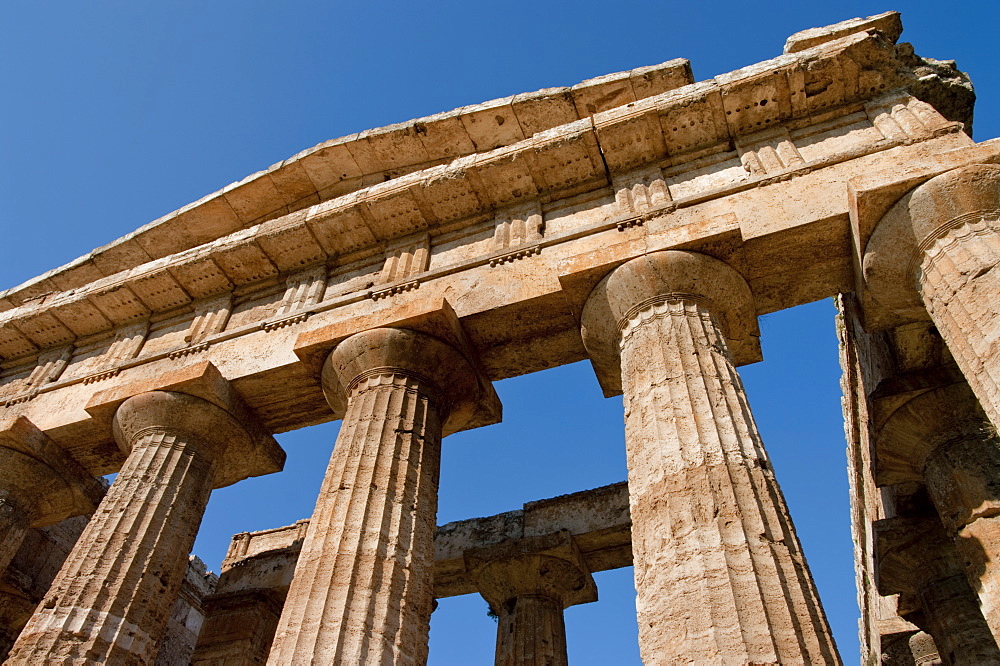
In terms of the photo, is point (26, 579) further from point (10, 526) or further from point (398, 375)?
point (398, 375)

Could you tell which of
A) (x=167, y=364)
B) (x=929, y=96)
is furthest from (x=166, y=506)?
(x=929, y=96)

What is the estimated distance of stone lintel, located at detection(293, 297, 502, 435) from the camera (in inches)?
348

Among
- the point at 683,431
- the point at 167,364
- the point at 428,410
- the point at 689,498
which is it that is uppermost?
the point at 167,364

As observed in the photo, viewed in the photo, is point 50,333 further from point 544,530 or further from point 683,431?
point 683,431

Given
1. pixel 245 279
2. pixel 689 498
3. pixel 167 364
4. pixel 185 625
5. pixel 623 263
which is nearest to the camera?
pixel 689 498

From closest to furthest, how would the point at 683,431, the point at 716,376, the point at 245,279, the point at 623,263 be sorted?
the point at 683,431, the point at 716,376, the point at 623,263, the point at 245,279

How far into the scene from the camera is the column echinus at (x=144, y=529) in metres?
7.52

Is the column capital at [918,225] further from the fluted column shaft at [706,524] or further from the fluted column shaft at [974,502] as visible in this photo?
the fluted column shaft at [974,502]

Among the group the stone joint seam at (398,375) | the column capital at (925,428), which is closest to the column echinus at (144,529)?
the stone joint seam at (398,375)

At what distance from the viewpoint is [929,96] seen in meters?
9.22

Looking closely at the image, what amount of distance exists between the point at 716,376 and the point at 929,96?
5231 millimetres

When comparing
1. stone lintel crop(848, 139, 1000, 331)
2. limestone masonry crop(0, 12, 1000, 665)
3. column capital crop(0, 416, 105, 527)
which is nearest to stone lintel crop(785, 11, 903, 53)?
limestone masonry crop(0, 12, 1000, 665)

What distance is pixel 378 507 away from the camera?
7.18 metres

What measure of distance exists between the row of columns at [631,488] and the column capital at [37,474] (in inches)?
9.3
